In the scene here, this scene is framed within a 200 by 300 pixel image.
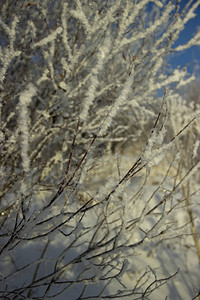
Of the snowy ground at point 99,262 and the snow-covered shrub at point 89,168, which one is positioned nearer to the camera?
the snow-covered shrub at point 89,168

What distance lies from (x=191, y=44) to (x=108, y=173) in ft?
7.01

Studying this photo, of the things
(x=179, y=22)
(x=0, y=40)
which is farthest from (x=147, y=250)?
(x=0, y=40)

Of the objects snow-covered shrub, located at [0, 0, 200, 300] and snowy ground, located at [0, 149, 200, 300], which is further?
snowy ground, located at [0, 149, 200, 300]

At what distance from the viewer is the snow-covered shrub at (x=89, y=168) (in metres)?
0.77

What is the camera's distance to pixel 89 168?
41.3 inches

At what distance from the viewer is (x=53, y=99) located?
1503 millimetres

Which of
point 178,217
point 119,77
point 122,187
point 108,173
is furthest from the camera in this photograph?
point 108,173

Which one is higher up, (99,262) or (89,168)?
(89,168)

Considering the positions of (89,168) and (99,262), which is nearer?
(89,168)

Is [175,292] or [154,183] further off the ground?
[154,183]

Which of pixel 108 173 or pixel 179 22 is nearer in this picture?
pixel 179 22

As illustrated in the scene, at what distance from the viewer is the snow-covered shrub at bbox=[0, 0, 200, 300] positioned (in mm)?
768

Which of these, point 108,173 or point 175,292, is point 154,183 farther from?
point 175,292

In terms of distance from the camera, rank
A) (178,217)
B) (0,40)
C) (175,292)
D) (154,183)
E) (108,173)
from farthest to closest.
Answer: (154,183) < (108,173) < (178,217) < (0,40) < (175,292)
